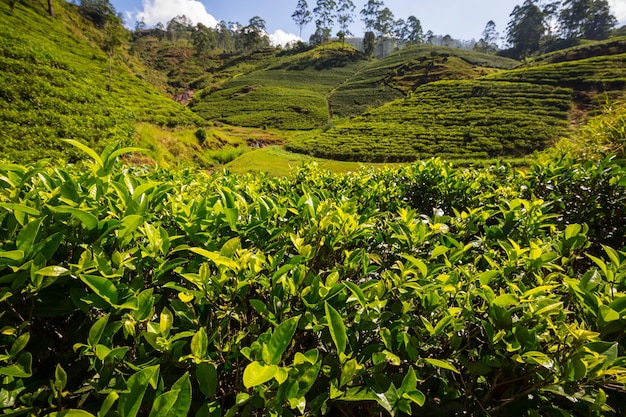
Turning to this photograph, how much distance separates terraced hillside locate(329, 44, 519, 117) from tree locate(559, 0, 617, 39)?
91.8ft

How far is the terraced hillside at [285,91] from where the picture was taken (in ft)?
178

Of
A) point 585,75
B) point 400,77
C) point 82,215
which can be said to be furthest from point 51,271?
point 400,77

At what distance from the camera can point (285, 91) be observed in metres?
65.2

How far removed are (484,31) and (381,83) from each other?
7039 cm

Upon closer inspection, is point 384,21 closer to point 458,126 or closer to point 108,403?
point 458,126

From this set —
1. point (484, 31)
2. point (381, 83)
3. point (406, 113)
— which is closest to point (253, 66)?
point (381, 83)

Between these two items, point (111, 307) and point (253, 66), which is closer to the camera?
point (111, 307)

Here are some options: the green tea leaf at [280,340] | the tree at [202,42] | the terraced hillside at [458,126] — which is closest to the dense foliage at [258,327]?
the green tea leaf at [280,340]

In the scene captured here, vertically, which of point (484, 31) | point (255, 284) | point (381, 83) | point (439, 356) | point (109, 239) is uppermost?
point (484, 31)

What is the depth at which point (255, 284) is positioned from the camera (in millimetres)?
1221

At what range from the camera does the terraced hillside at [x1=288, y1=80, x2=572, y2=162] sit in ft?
96.2

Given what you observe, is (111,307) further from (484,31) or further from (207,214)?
(484,31)

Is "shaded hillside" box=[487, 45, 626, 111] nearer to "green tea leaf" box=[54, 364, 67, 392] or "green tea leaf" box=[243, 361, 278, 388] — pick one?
"green tea leaf" box=[243, 361, 278, 388]

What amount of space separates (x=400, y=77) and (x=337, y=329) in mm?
67691
